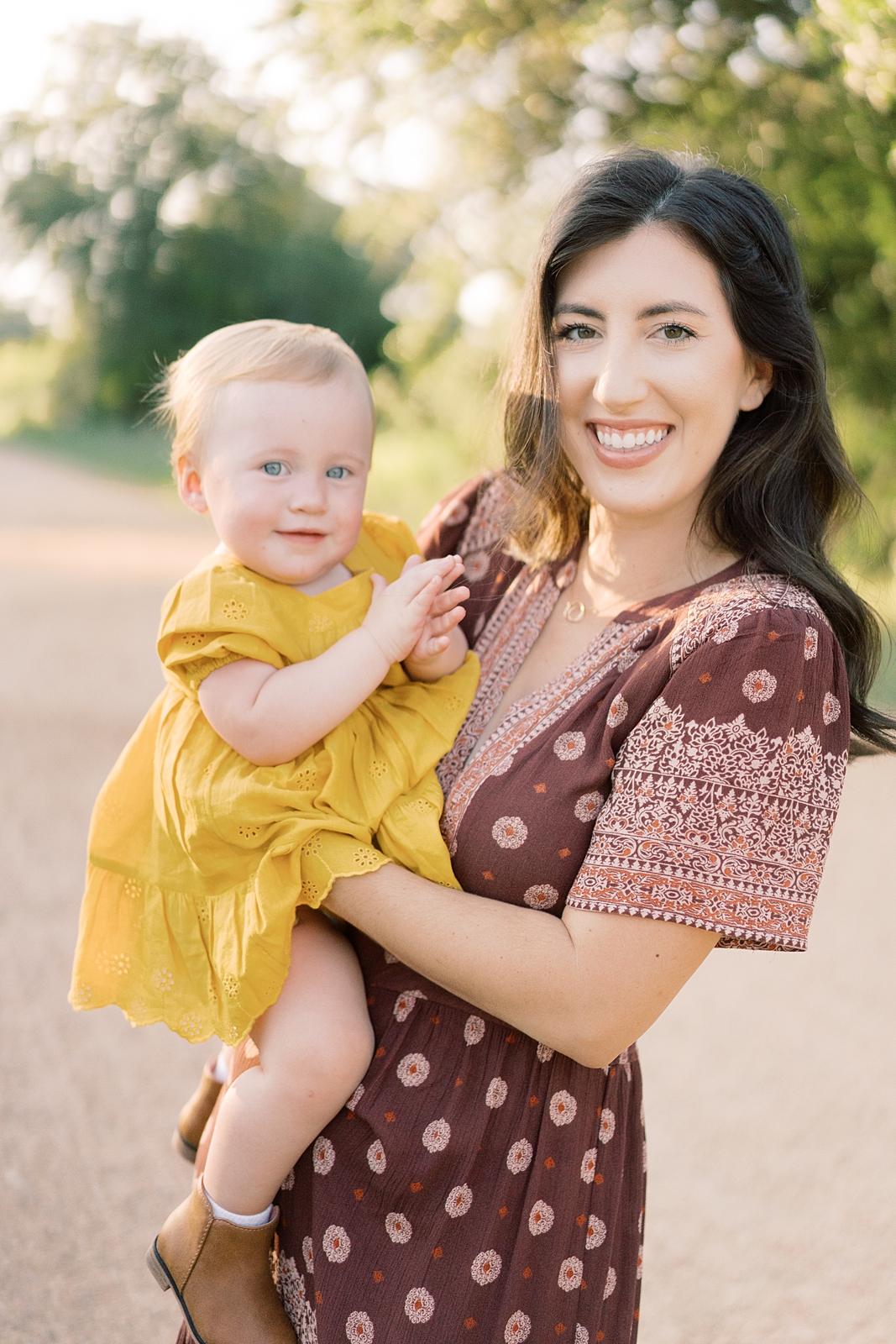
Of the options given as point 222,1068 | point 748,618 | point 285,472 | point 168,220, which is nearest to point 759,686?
point 748,618

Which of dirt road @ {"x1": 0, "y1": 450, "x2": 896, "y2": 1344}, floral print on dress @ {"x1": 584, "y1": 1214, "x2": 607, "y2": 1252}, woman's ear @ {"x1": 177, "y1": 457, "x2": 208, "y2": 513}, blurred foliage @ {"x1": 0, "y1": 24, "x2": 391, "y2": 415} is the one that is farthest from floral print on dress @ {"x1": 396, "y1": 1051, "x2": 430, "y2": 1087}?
blurred foliage @ {"x1": 0, "y1": 24, "x2": 391, "y2": 415}

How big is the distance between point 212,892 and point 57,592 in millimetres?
8474

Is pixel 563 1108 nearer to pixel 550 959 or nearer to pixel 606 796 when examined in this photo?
pixel 550 959

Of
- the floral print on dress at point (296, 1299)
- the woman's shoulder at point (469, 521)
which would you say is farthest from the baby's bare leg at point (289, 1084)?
the woman's shoulder at point (469, 521)

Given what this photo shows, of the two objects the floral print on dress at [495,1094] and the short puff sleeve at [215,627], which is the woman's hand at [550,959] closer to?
A: the floral print on dress at [495,1094]

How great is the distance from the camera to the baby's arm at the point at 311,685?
1.67 m

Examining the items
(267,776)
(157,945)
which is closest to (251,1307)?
(157,945)

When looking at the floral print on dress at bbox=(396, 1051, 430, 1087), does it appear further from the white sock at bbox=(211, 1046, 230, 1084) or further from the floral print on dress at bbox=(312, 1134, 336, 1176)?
the white sock at bbox=(211, 1046, 230, 1084)

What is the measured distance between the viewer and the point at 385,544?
6.86 ft

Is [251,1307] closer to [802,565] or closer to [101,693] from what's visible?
[802,565]

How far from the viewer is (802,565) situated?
5.75ft

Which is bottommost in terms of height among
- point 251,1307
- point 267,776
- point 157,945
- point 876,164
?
point 251,1307

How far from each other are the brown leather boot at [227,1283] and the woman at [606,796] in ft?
0.15

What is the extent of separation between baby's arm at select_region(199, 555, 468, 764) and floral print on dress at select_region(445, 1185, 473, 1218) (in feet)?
2.10
